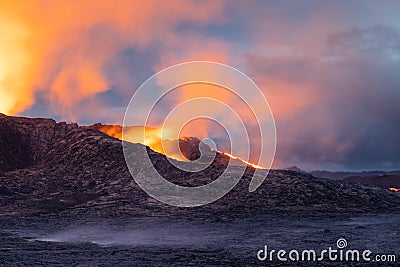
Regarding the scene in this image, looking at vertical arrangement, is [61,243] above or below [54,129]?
below

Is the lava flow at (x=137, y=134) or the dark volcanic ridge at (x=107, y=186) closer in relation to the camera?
the dark volcanic ridge at (x=107, y=186)

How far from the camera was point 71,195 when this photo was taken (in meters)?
50.3

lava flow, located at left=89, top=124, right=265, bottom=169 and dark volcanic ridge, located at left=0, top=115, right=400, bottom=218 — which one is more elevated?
lava flow, located at left=89, top=124, right=265, bottom=169

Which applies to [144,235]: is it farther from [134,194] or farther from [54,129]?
[54,129]

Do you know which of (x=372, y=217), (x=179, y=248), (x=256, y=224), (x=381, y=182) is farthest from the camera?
(x=381, y=182)

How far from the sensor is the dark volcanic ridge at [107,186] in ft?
142

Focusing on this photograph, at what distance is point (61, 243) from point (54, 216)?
14.2m

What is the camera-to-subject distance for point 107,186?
5403cm

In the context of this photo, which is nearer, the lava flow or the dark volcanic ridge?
the dark volcanic ridge

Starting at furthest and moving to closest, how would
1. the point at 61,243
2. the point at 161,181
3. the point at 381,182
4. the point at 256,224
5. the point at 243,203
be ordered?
the point at 381,182 < the point at 161,181 < the point at 243,203 < the point at 256,224 < the point at 61,243

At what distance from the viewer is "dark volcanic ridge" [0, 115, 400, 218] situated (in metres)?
43.3

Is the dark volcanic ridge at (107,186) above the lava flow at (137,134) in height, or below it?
below

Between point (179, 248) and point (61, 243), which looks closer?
point (179, 248)

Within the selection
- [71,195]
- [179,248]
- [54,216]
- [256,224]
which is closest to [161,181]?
[71,195]
